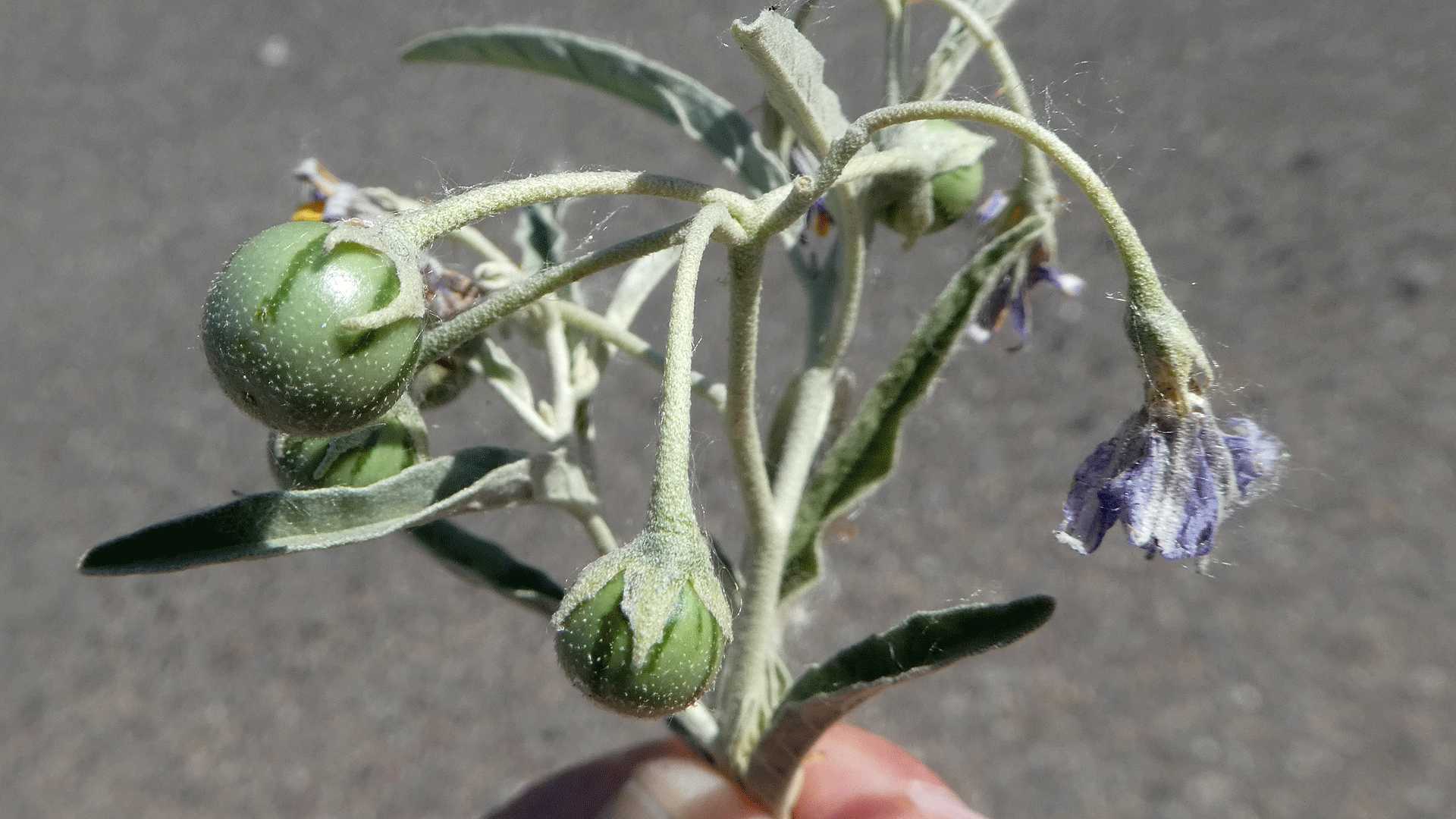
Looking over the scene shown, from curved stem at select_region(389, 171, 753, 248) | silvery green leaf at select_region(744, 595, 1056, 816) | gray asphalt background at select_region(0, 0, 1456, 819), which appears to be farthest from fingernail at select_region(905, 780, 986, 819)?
gray asphalt background at select_region(0, 0, 1456, 819)

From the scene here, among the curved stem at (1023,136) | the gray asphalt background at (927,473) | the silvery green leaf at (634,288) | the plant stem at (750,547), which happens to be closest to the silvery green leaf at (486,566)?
the plant stem at (750,547)

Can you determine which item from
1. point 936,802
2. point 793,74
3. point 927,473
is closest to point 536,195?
point 793,74

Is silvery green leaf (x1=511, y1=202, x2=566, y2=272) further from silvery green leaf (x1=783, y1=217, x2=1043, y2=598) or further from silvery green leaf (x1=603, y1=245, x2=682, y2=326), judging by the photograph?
silvery green leaf (x1=783, y1=217, x2=1043, y2=598)

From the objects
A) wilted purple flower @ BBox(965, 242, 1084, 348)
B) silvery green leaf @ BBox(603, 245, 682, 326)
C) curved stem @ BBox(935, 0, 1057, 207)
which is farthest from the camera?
silvery green leaf @ BBox(603, 245, 682, 326)

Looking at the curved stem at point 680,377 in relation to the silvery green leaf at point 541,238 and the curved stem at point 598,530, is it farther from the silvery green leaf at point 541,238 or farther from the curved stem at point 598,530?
the silvery green leaf at point 541,238

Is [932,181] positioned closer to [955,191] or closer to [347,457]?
[955,191]

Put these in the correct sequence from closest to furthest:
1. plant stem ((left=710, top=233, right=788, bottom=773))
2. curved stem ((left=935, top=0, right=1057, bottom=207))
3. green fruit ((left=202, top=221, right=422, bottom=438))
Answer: green fruit ((left=202, top=221, right=422, bottom=438)) → plant stem ((left=710, top=233, right=788, bottom=773)) → curved stem ((left=935, top=0, right=1057, bottom=207))
